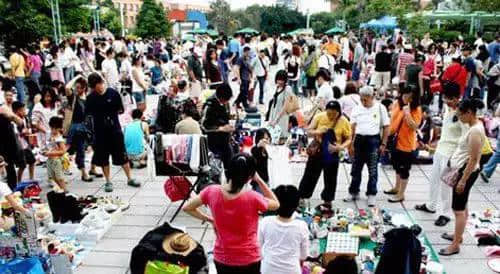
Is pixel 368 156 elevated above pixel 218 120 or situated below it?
below

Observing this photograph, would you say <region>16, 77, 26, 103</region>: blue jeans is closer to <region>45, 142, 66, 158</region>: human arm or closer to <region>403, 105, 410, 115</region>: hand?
<region>45, 142, 66, 158</region>: human arm

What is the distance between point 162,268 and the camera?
4.06m

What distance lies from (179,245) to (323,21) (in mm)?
55591

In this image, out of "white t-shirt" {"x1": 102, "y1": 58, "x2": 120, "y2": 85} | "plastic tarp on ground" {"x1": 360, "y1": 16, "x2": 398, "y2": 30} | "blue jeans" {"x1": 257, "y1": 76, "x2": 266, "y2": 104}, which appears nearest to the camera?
"white t-shirt" {"x1": 102, "y1": 58, "x2": 120, "y2": 85}

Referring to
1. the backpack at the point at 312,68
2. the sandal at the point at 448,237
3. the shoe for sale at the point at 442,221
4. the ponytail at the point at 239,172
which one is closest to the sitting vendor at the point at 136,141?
the shoe for sale at the point at 442,221

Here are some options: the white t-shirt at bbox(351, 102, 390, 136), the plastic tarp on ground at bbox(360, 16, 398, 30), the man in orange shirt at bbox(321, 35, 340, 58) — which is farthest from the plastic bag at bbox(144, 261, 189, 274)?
the plastic tarp on ground at bbox(360, 16, 398, 30)

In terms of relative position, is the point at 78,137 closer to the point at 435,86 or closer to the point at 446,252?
the point at 446,252

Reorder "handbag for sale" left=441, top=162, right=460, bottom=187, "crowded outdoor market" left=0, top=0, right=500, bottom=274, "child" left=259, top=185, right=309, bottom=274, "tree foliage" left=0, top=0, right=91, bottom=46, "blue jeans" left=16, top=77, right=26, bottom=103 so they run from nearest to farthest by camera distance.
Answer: "child" left=259, top=185, right=309, bottom=274 < "crowded outdoor market" left=0, top=0, right=500, bottom=274 < "handbag for sale" left=441, top=162, right=460, bottom=187 < "blue jeans" left=16, top=77, right=26, bottom=103 < "tree foliage" left=0, top=0, right=91, bottom=46

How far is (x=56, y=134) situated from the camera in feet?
23.8

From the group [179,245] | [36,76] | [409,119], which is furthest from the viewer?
[36,76]

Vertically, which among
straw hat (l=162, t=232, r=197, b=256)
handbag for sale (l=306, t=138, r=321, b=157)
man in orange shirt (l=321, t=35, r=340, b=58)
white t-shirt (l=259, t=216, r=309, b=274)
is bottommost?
straw hat (l=162, t=232, r=197, b=256)

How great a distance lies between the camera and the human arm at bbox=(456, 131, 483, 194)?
5.10m

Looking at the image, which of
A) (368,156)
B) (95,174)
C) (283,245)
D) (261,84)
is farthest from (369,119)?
(261,84)

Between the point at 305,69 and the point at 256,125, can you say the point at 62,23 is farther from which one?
the point at 256,125
